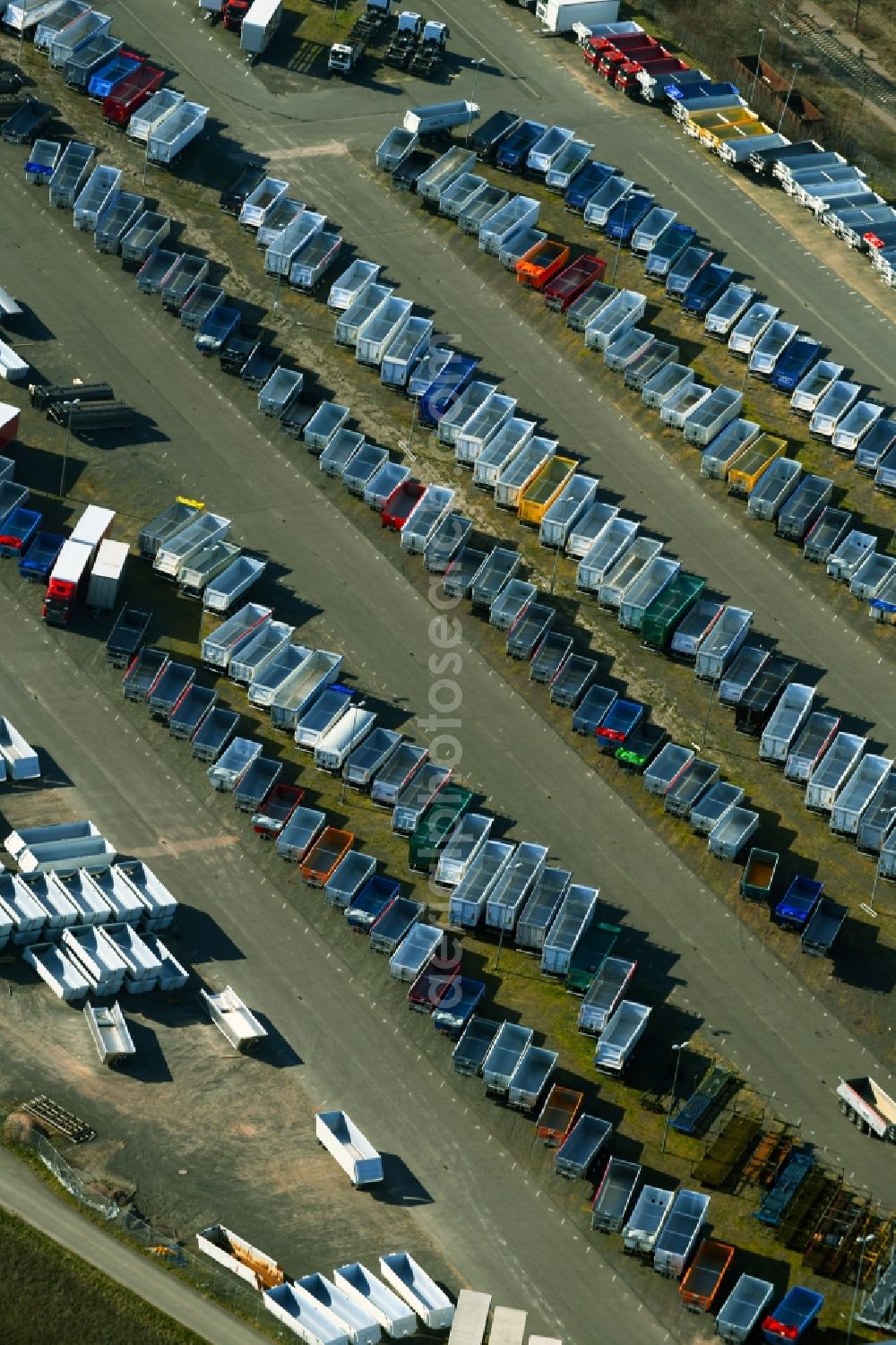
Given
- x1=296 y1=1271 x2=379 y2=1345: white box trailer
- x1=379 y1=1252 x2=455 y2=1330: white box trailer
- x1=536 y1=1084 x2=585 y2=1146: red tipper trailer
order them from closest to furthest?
x1=296 y1=1271 x2=379 y2=1345: white box trailer
x1=379 y1=1252 x2=455 y2=1330: white box trailer
x1=536 y1=1084 x2=585 y2=1146: red tipper trailer

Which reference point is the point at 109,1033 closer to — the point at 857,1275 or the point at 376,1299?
the point at 376,1299

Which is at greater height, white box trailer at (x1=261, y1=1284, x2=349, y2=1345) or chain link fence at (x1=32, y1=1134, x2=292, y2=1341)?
white box trailer at (x1=261, y1=1284, x2=349, y2=1345)

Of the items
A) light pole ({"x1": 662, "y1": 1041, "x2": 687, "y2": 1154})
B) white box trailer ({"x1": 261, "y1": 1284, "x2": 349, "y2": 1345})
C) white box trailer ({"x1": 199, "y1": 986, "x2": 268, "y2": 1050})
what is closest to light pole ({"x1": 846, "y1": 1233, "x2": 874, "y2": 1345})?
light pole ({"x1": 662, "y1": 1041, "x2": 687, "y2": 1154})

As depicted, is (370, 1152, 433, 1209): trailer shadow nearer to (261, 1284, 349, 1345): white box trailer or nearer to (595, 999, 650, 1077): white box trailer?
(261, 1284, 349, 1345): white box trailer

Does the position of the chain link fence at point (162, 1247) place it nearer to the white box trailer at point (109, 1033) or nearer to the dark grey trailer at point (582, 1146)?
the white box trailer at point (109, 1033)

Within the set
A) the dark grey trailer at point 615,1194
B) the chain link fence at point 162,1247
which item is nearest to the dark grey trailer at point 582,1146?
the dark grey trailer at point 615,1194

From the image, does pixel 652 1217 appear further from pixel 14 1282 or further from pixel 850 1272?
pixel 14 1282

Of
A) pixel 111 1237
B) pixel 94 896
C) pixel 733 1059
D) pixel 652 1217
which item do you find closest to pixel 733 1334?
pixel 652 1217
